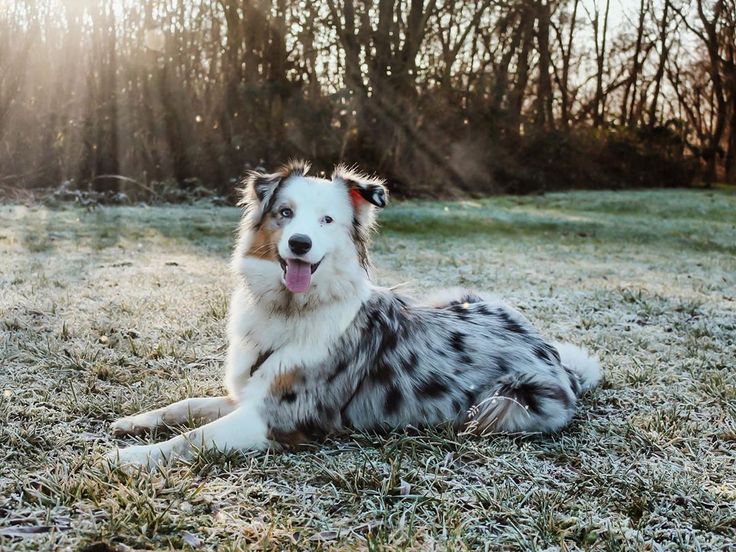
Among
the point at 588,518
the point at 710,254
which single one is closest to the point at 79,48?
the point at 710,254

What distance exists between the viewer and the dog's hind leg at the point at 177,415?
3314mm

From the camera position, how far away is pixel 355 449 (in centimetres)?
323

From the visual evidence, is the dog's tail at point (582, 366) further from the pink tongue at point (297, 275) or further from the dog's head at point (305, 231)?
the pink tongue at point (297, 275)

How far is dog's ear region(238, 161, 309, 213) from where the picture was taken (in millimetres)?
3553

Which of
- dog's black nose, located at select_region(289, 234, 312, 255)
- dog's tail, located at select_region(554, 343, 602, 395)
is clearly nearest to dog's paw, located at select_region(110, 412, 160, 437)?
dog's black nose, located at select_region(289, 234, 312, 255)

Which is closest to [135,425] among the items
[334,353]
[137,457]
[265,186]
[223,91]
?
[137,457]

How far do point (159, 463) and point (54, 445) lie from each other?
1.93ft

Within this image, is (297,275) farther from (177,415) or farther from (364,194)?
(177,415)

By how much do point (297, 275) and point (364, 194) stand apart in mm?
632

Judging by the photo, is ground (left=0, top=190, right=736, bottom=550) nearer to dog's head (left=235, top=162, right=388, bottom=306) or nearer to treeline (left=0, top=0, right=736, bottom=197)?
dog's head (left=235, top=162, right=388, bottom=306)

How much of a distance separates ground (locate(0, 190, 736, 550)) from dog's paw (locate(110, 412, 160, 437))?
54mm

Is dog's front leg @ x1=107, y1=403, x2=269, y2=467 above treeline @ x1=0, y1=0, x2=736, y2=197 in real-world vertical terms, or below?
below

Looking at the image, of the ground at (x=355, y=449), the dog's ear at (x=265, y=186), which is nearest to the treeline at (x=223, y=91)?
the ground at (x=355, y=449)

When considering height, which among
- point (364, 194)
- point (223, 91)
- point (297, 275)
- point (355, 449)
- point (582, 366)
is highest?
point (223, 91)
